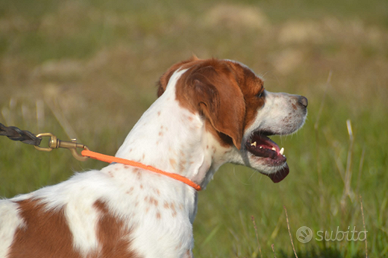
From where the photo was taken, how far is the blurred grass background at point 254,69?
3.64 meters

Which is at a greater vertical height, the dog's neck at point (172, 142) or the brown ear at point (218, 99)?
the brown ear at point (218, 99)

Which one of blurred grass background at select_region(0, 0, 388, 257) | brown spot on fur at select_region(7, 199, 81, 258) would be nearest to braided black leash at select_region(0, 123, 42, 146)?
brown spot on fur at select_region(7, 199, 81, 258)

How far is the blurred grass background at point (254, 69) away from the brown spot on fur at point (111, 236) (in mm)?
1405

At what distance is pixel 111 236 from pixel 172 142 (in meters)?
0.62

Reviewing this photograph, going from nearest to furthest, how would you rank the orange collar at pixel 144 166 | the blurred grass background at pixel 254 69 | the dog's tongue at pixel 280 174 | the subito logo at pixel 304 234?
1. the orange collar at pixel 144 166
2. the dog's tongue at pixel 280 174
3. the subito logo at pixel 304 234
4. the blurred grass background at pixel 254 69

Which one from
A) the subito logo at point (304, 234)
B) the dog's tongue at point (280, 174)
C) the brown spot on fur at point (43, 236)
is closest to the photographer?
the brown spot on fur at point (43, 236)

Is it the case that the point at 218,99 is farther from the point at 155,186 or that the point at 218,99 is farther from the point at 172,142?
the point at 155,186

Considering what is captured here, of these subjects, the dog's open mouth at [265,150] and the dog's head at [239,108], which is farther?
the dog's open mouth at [265,150]

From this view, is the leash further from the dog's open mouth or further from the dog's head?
the dog's open mouth

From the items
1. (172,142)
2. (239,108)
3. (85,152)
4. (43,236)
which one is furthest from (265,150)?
(43,236)

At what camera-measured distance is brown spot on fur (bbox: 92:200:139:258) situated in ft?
6.55

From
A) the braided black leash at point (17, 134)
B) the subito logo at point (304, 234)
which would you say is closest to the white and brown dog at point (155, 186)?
the braided black leash at point (17, 134)

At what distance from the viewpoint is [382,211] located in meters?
3.27

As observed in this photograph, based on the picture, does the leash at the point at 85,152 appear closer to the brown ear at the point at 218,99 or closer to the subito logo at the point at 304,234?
the brown ear at the point at 218,99
